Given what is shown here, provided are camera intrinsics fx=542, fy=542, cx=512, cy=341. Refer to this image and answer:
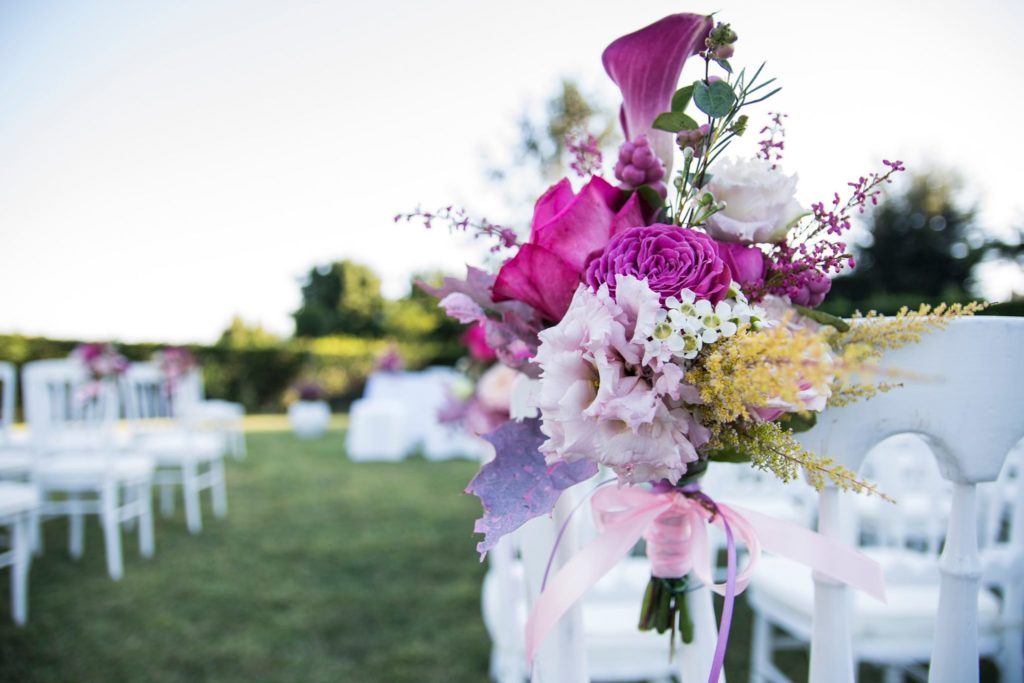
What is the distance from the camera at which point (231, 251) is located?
48.5 feet

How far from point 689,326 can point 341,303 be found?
80.8 ft

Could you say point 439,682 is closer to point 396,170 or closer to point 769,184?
point 769,184

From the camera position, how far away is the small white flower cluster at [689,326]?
1.48 feet

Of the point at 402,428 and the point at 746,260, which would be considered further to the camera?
the point at 402,428

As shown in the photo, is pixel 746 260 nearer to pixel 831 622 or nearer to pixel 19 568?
pixel 831 622

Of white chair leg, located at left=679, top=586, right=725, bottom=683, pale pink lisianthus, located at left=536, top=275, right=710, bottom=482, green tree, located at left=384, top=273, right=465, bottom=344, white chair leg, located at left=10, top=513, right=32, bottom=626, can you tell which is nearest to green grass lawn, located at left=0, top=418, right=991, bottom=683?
white chair leg, located at left=10, top=513, right=32, bottom=626

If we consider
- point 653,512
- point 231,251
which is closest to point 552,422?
point 653,512

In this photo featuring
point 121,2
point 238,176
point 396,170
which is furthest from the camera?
point 238,176

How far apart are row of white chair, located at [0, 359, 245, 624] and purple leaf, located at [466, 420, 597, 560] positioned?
9.58ft

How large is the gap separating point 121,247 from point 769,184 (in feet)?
43.9

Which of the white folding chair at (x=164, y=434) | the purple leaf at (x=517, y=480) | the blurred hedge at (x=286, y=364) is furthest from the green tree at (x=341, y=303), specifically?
the purple leaf at (x=517, y=480)

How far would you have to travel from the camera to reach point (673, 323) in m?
0.46

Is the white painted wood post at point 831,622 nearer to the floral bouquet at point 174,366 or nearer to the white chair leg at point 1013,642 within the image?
the white chair leg at point 1013,642

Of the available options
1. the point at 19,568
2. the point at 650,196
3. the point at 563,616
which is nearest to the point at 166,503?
the point at 19,568
